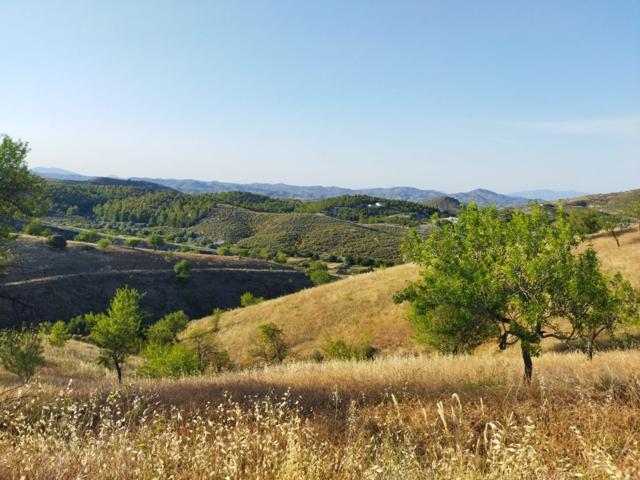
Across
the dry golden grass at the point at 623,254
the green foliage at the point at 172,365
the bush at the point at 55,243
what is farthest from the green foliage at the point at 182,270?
the dry golden grass at the point at 623,254

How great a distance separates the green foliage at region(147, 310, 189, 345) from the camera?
1934 inches

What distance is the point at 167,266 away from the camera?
99875 millimetres

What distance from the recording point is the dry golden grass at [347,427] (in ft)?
13.4

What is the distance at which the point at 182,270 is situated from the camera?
9369cm

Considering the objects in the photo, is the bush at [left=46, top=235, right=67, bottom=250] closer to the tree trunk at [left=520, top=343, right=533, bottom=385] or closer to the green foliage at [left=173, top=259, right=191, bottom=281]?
the green foliage at [left=173, top=259, right=191, bottom=281]

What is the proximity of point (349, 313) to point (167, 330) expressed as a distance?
863 inches

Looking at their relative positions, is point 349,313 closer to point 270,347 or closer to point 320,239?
point 270,347

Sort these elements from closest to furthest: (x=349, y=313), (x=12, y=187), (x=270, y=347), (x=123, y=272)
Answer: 1. (x=12, y=187)
2. (x=270, y=347)
3. (x=349, y=313)
4. (x=123, y=272)

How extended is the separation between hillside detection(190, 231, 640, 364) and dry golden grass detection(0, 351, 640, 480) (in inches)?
1192

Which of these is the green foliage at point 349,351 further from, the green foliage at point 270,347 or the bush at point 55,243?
the bush at point 55,243

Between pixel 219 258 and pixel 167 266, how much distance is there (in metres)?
16.5

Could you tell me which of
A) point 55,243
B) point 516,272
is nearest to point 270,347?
point 516,272

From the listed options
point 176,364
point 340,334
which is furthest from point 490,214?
point 340,334

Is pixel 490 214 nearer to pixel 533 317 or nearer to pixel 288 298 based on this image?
pixel 533 317
